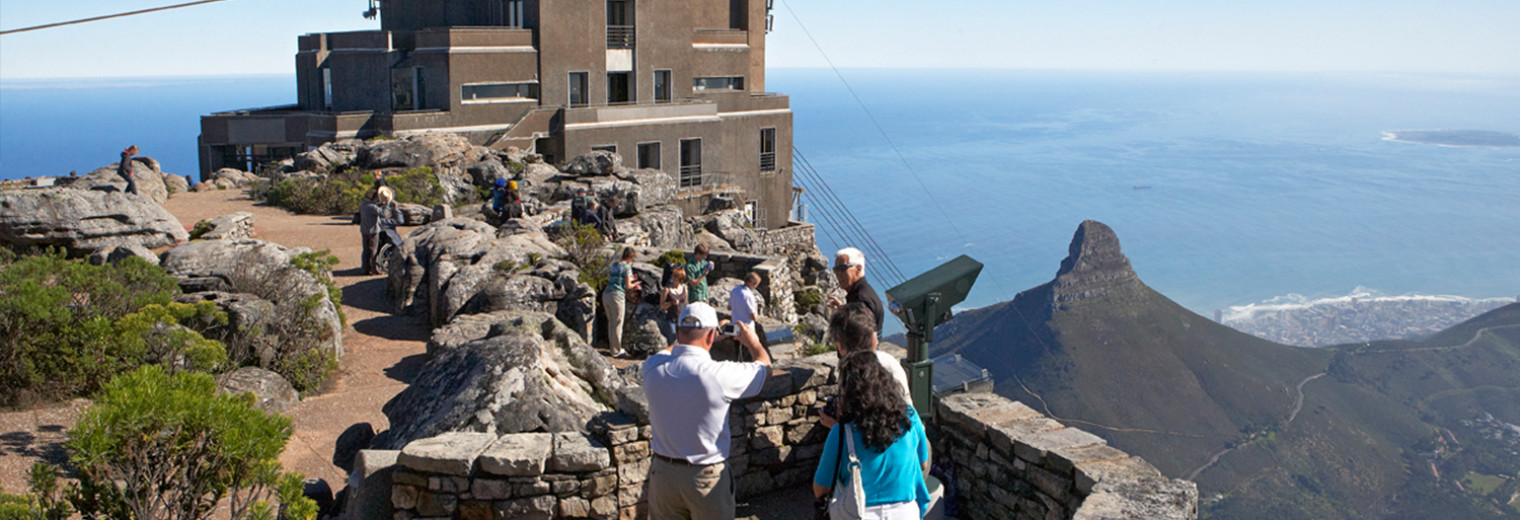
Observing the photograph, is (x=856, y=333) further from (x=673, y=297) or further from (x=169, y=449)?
(x=673, y=297)

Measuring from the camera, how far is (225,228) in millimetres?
17203

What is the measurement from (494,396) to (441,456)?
147 centimetres

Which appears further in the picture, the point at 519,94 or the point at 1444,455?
the point at 1444,455

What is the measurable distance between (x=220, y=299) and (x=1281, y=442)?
289ft

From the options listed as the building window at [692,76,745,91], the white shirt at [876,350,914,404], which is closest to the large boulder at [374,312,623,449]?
the white shirt at [876,350,914,404]

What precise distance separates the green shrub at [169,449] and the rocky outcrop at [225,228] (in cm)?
1143

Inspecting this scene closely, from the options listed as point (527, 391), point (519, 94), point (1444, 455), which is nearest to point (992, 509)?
point (527, 391)

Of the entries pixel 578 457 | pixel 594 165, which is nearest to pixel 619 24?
pixel 594 165

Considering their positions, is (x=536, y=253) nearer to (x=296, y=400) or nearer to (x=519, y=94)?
(x=296, y=400)

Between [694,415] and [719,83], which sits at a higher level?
[719,83]

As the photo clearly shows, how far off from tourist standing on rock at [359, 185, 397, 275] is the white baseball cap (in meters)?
11.6

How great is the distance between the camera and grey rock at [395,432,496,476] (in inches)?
238

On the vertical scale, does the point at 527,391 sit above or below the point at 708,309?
below

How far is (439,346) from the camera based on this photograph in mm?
10906
